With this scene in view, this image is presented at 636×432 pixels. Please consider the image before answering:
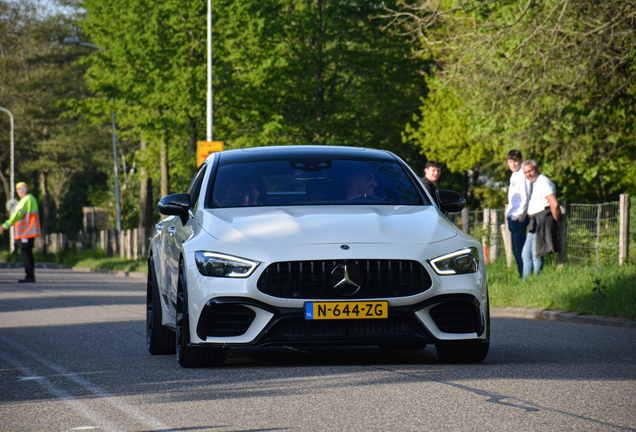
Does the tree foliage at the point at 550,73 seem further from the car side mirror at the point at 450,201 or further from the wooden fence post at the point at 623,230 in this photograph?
the car side mirror at the point at 450,201

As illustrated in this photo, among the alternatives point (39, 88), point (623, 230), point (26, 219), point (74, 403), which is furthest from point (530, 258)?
point (39, 88)

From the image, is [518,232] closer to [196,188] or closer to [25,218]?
[196,188]

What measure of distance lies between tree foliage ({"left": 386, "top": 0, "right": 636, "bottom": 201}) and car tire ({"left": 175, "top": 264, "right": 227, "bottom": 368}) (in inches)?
429

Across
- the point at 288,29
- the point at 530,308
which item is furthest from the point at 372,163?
the point at 288,29

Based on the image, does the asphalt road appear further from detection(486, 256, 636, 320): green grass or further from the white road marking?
detection(486, 256, 636, 320): green grass

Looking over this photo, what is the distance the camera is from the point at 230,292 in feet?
21.8

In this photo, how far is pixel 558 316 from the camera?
11.8 meters

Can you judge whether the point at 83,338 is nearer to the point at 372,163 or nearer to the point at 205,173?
the point at 205,173

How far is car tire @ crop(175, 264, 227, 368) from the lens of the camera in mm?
7000

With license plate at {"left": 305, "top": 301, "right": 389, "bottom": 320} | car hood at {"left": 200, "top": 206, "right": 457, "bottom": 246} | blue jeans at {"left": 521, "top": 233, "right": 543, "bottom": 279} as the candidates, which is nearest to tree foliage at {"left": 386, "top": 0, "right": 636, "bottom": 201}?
blue jeans at {"left": 521, "top": 233, "right": 543, "bottom": 279}

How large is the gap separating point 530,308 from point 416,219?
581 cm

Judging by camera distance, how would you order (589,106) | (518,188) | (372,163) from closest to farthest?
(372,163)
(518,188)
(589,106)

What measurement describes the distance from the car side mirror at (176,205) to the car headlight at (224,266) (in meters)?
1.08

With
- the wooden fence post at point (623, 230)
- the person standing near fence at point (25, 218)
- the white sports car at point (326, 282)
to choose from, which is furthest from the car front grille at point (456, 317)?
the person standing near fence at point (25, 218)
